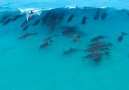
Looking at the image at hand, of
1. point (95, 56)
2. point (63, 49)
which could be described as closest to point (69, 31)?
point (63, 49)

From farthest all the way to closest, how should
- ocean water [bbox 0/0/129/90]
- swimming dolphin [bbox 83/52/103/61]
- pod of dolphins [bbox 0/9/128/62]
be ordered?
pod of dolphins [bbox 0/9/128/62], swimming dolphin [bbox 83/52/103/61], ocean water [bbox 0/0/129/90]

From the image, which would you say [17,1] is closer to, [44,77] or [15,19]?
[15,19]

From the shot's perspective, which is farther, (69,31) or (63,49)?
(69,31)

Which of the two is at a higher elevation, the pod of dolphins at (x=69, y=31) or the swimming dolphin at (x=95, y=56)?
the pod of dolphins at (x=69, y=31)

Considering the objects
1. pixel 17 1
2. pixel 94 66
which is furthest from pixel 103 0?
pixel 94 66

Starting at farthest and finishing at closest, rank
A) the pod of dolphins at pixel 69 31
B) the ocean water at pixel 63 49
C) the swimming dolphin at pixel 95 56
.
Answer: the pod of dolphins at pixel 69 31 → the swimming dolphin at pixel 95 56 → the ocean water at pixel 63 49

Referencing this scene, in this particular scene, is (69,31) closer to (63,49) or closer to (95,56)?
(63,49)

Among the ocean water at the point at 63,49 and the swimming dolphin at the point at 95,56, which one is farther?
the swimming dolphin at the point at 95,56

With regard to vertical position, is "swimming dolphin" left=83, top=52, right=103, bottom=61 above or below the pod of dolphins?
below

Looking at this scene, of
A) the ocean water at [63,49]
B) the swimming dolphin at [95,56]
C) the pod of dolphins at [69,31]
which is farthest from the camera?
the pod of dolphins at [69,31]
